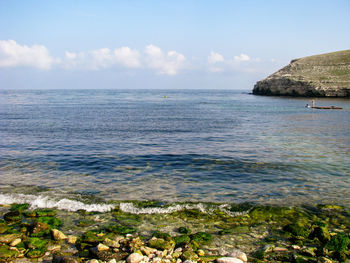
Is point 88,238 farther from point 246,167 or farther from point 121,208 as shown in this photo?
point 246,167

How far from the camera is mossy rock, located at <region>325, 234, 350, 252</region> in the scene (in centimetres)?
849

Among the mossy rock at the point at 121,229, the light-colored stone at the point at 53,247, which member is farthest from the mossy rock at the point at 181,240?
the light-colored stone at the point at 53,247

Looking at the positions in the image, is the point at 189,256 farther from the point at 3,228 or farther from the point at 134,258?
the point at 3,228

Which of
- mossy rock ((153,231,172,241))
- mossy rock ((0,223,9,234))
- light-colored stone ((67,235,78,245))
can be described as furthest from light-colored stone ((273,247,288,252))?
mossy rock ((0,223,9,234))

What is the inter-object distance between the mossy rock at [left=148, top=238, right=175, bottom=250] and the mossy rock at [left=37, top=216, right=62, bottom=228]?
12.4ft

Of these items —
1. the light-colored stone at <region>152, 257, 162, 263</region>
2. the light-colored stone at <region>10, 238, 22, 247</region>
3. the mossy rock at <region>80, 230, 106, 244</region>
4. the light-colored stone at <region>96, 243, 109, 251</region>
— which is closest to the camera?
the light-colored stone at <region>152, 257, 162, 263</region>

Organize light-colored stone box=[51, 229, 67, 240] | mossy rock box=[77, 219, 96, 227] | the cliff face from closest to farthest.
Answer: light-colored stone box=[51, 229, 67, 240], mossy rock box=[77, 219, 96, 227], the cliff face

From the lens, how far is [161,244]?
28.2 ft

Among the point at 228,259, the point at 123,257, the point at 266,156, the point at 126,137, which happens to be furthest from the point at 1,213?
the point at 126,137

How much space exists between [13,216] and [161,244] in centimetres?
613

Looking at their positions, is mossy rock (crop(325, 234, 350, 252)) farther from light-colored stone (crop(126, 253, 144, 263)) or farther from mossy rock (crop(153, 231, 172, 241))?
light-colored stone (crop(126, 253, 144, 263))

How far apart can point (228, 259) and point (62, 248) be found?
493 centimetres

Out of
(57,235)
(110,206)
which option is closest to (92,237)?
(57,235)

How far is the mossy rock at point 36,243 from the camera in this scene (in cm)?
847
